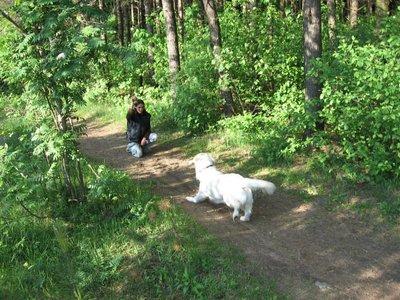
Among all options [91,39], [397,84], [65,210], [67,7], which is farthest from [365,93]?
[65,210]

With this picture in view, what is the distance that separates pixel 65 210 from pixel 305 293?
12.4ft

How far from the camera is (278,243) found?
542cm

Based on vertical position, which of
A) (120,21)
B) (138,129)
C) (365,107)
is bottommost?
(138,129)

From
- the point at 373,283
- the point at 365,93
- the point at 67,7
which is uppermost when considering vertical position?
the point at 67,7

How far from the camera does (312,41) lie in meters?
7.71

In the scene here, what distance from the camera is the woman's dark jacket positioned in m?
9.77

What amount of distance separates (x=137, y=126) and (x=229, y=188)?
15.2 ft

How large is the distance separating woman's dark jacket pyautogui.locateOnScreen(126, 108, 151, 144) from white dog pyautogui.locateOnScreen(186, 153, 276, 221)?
3.54 meters

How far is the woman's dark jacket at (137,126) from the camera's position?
9766 mm

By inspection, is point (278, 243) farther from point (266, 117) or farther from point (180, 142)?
point (180, 142)

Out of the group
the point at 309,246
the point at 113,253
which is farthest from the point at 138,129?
the point at 309,246

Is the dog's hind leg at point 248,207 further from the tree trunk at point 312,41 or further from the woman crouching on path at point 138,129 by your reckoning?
the woman crouching on path at point 138,129

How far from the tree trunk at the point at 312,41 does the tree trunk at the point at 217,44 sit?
2.46 meters

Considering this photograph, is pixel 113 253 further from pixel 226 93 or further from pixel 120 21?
pixel 120 21
